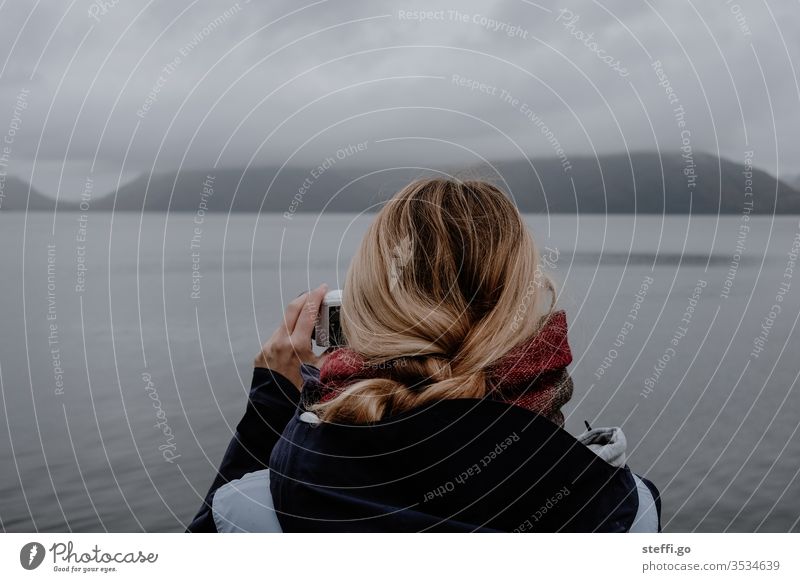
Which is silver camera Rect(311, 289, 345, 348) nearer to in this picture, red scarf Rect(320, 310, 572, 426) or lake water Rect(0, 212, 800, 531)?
red scarf Rect(320, 310, 572, 426)

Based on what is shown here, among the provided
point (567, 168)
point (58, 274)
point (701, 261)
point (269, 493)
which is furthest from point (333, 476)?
point (701, 261)

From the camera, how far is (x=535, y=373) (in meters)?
1.82

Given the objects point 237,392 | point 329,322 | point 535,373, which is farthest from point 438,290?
point 237,392

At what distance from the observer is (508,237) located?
1.98 m

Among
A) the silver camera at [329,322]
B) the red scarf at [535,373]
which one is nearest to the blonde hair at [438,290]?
the red scarf at [535,373]

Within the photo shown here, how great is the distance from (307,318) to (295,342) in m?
0.08

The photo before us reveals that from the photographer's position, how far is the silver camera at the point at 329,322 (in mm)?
2270

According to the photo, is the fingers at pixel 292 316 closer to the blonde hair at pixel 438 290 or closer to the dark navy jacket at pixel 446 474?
the blonde hair at pixel 438 290

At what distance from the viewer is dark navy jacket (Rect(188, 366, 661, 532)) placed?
1.70 m

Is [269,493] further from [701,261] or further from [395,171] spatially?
[701,261]

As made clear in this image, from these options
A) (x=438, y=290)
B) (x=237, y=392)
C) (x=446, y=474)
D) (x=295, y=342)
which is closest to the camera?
(x=446, y=474)

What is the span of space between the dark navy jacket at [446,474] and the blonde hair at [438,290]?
109 mm

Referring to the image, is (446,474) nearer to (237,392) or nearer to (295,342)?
(295,342)

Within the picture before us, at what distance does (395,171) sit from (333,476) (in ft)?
4.37
